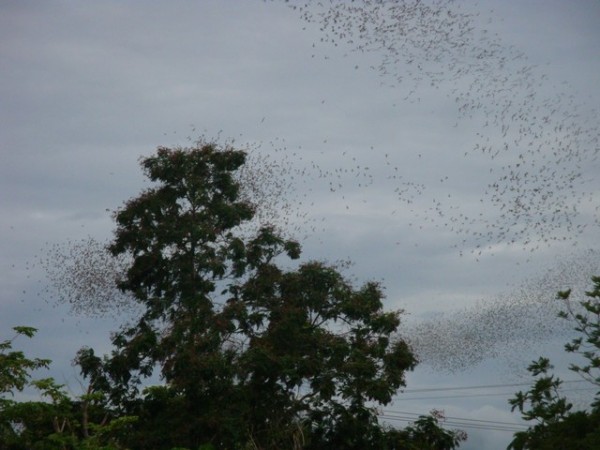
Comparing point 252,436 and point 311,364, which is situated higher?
point 311,364

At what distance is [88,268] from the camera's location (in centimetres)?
2655

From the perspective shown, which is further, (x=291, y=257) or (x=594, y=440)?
(x=291, y=257)

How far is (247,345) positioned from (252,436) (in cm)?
223

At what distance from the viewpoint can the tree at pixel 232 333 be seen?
72.7 feet

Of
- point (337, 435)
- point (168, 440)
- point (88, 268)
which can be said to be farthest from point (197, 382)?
point (88, 268)

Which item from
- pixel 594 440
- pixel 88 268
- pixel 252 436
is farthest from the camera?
pixel 88 268

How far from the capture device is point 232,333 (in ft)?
76.3

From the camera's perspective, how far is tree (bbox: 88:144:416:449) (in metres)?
22.2

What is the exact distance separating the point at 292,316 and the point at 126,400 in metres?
4.80

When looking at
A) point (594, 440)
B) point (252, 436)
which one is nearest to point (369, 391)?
point (252, 436)

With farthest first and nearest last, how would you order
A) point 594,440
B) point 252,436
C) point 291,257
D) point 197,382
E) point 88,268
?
point 88,268 → point 291,257 → point 252,436 → point 197,382 → point 594,440

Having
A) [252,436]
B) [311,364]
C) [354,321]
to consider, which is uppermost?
[354,321]

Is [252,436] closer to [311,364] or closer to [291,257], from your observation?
[311,364]

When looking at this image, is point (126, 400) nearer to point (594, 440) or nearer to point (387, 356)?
point (387, 356)
